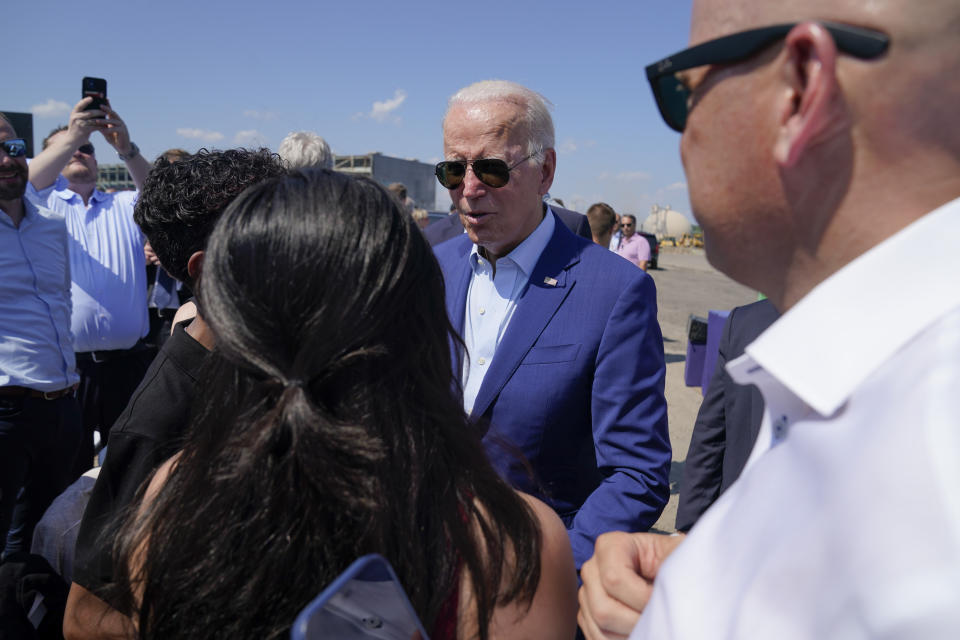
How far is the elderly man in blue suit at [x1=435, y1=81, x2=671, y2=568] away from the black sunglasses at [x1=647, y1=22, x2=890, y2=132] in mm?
923

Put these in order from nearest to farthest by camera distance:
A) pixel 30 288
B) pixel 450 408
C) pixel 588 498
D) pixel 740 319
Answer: pixel 450 408, pixel 588 498, pixel 740 319, pixel 30 288

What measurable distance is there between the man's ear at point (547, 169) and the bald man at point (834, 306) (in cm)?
154

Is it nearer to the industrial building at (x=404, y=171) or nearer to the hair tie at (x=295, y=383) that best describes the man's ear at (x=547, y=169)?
the hair tie at (x=295, y=383)

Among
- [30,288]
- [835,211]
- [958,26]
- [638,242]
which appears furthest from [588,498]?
[638,242]

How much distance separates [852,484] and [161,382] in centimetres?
159

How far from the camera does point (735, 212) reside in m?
0.86

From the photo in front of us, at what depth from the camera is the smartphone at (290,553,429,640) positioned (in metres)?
0.64

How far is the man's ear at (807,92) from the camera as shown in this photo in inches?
28.0


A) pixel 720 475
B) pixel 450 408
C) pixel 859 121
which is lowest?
pixel 720 475

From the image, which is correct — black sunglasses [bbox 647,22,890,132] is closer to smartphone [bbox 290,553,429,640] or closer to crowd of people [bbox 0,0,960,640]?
crowd of people [bbox 0,0,960,640]

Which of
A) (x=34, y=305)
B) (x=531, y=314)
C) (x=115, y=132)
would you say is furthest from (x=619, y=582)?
(x=115, y=132)

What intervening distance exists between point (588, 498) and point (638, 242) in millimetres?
8740

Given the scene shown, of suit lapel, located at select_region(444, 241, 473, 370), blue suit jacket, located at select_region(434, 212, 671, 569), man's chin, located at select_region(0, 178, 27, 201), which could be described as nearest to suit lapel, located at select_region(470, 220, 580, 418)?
blue suit jacket, located at select_region(434, 212, 671, 569)

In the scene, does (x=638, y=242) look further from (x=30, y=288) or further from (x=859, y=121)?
(x=859, y=121)
